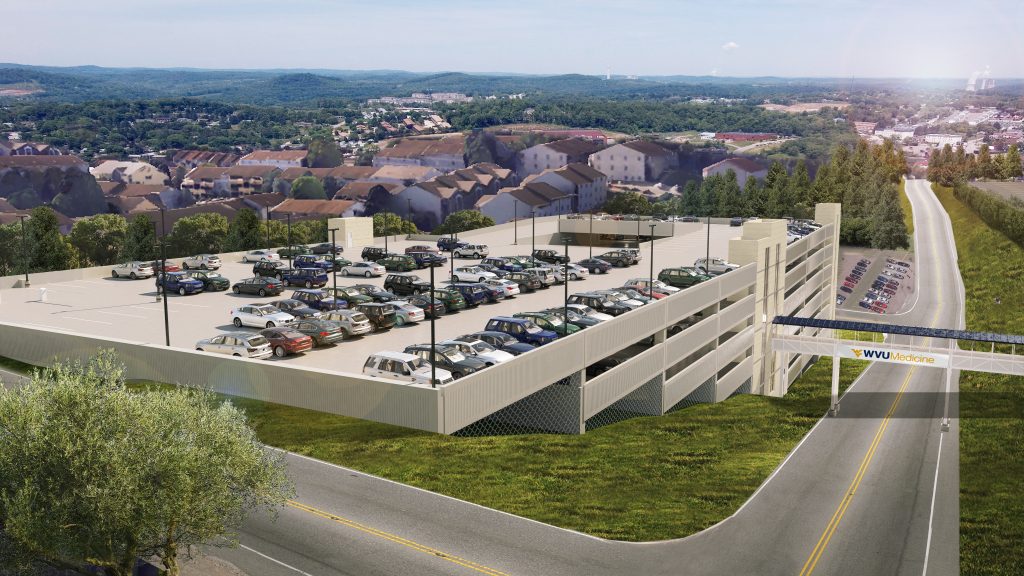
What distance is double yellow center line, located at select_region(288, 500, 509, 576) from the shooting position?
1021 inches

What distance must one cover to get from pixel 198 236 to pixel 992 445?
94.6 meters

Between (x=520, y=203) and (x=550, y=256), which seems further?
(x=520, y=203)

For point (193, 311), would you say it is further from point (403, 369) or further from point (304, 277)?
point (403, 369)

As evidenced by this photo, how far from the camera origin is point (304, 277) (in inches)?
2282

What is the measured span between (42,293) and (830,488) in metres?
47.7

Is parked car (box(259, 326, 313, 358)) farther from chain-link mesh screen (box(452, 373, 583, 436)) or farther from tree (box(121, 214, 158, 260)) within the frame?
tree (box(121, 214, 158, 260))

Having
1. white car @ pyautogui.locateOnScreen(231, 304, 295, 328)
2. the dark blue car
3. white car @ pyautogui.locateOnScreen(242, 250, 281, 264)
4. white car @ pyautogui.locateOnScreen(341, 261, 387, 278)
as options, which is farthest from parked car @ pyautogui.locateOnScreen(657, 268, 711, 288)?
white car @ pyautogui.locateOnScreen(242, 250, 281, 264)

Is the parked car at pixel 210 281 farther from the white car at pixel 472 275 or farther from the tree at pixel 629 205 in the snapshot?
the tree at pixel 629 205

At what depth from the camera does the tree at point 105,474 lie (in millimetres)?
19938

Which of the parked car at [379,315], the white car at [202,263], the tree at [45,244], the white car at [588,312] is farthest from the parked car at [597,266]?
the tree at [45,244]

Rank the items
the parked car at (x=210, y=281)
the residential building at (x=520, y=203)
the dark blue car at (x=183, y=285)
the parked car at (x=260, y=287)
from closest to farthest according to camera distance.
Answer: the parked car at (x=260, y=287) < the dark blue car at (x=183, y=285) < the parked car at (x=210, y=281) < the residential building at (x=520, y=203)

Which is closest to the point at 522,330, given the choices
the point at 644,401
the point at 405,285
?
the point at 644,401

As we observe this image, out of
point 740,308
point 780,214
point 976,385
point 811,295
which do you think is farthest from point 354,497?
point 780,214

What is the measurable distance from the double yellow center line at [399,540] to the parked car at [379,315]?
15783 mm
